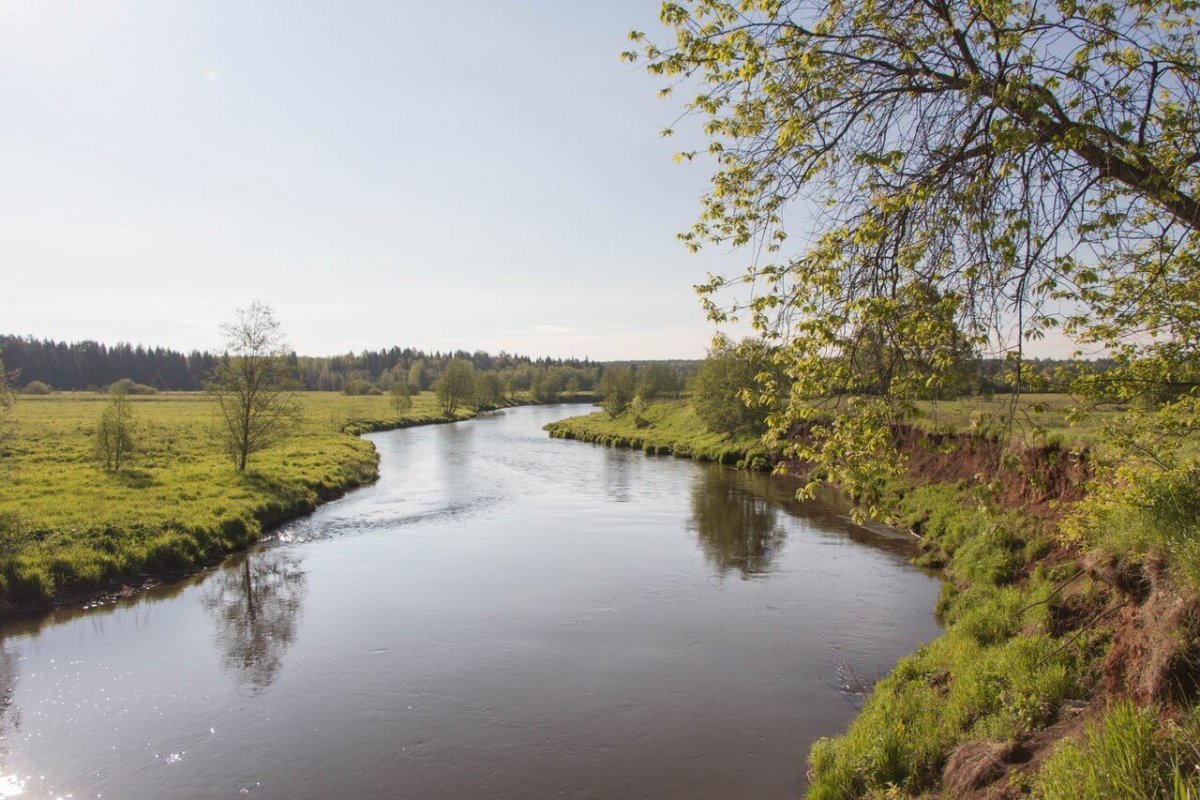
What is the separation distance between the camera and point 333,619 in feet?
50.8

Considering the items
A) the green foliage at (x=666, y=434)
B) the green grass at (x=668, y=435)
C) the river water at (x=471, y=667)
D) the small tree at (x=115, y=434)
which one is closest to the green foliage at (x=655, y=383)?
the green foliage at (x=666, y=434)

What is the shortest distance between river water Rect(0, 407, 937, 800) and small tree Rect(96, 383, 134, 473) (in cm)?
977

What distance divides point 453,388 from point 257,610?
72666 millimetres

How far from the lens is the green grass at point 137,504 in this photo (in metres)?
17.2

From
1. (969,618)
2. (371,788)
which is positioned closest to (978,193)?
(969,618)

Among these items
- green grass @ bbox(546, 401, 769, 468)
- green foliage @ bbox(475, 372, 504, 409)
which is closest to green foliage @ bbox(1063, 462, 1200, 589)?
green grass @ bbox(546, 401, 769, 468)

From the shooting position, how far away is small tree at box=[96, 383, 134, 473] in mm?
27547

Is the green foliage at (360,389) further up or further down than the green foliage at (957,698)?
further up

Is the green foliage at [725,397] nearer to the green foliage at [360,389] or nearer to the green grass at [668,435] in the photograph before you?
the green grass at [668,435]

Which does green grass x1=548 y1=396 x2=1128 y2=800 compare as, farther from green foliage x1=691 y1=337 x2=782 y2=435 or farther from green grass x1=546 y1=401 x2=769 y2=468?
green foliage x1=691 y1=337 x2=782 y2=435

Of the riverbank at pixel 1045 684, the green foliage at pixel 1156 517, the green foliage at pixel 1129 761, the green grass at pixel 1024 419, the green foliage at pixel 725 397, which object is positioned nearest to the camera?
the green foliage at pixel 1129 761

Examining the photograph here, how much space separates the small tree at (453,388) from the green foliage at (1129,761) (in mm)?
82801

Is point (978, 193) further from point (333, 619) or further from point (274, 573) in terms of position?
point (274, 573)

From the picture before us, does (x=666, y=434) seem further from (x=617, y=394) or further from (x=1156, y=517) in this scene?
(x=1156, y=517)
